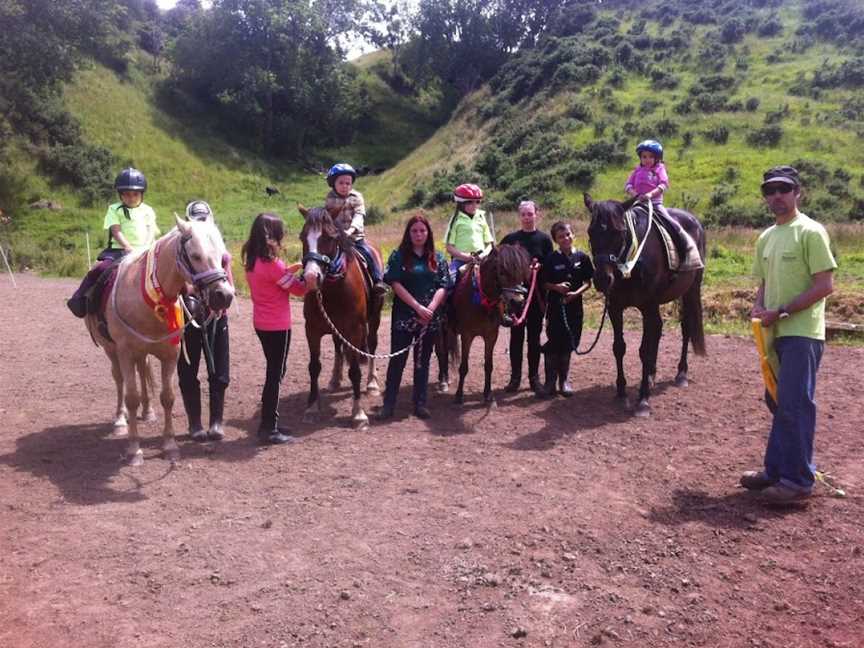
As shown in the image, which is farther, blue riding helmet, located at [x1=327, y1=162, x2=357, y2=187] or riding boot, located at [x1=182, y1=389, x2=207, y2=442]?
blue riding helmet, located at [x1=327, y1=162, x2=357, y2=187]

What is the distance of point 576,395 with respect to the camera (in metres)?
7.60

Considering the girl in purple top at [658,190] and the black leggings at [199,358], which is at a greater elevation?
the girl in purple top at [658,190]

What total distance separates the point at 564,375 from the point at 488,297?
142 centimetres

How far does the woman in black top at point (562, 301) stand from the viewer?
7.35 meters

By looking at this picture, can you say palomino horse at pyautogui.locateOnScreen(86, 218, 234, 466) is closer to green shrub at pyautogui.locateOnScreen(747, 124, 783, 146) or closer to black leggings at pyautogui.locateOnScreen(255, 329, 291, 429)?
black leggings at pyautogui.locateOnScreen(255, 329, 291, 429)

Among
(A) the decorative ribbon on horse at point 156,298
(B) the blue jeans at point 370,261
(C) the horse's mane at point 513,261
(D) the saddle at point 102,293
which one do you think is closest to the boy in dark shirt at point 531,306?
(C) the horse's mane at point 513,261

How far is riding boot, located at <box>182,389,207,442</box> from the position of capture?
6.21 metres

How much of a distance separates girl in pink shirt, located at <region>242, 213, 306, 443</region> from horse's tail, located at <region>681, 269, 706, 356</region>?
4.68 metres

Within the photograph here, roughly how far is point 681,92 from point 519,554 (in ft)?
115

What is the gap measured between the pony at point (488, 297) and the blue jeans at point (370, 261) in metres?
0.83

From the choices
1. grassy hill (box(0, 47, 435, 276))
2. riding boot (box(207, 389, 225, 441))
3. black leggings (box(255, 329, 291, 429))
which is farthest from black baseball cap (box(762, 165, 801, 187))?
grassy hill (box(0, 47, 435, 276))

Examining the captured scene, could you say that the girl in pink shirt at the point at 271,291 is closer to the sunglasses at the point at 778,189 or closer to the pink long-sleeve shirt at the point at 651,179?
the sunglasses at the point at 778,189

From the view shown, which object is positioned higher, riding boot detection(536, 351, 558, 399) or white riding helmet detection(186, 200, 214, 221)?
white riding helmet detection(186, 200, 214, 221)

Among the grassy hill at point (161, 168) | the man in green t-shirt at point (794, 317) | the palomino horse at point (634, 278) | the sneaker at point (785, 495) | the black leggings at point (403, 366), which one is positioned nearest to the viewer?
the man in green t-shirt at point (794, 317)
